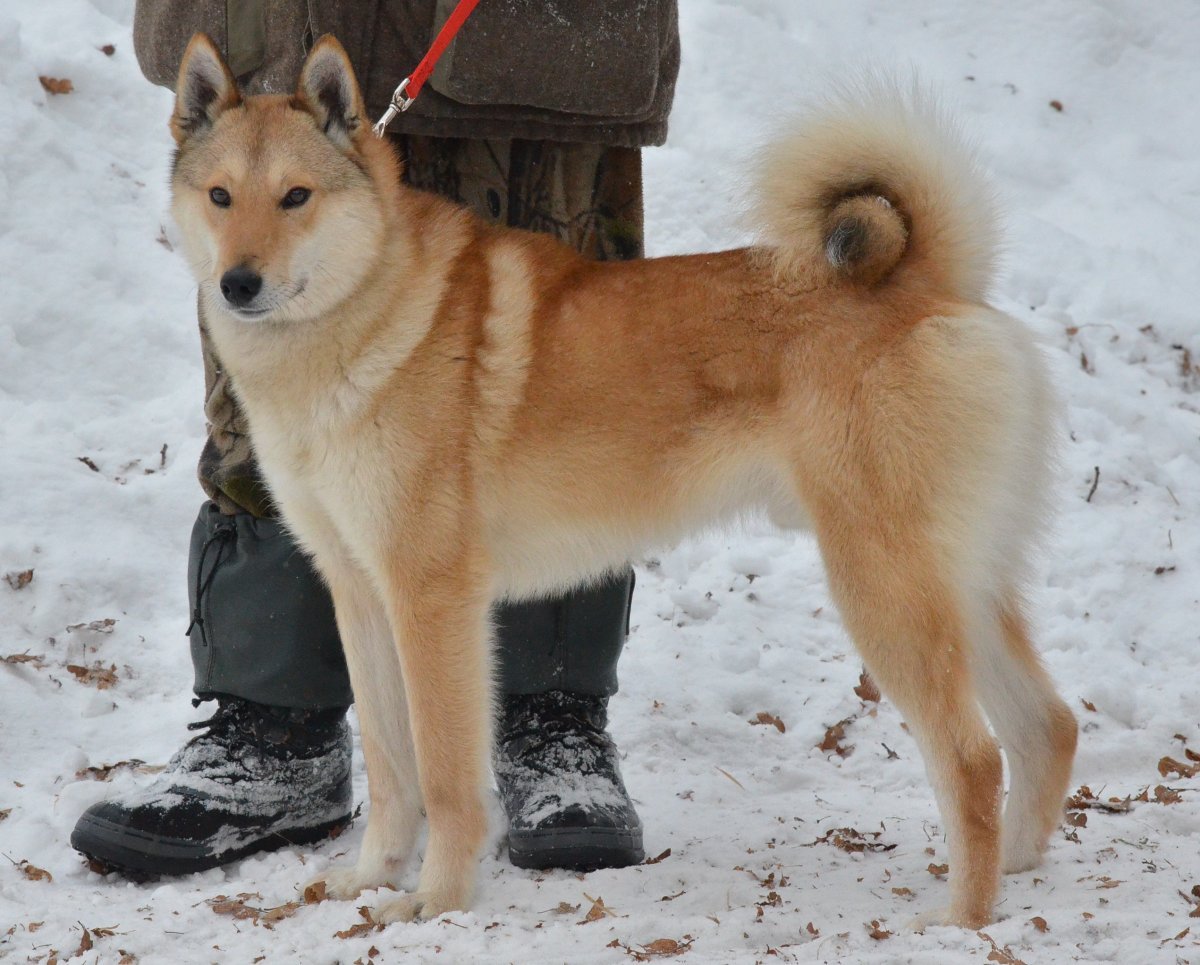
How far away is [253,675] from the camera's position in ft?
10.2

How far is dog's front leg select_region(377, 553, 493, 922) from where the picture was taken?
2.69m

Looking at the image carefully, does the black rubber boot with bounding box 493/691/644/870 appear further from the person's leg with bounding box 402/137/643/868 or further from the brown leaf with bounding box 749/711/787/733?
the brown leaf with bounding box 749/711/787/733

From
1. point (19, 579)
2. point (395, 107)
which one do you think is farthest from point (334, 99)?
point (19, 579)

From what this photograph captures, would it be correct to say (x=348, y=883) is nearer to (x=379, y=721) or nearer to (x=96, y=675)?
(x=379, y=721)

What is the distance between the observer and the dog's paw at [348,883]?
278 centimetres

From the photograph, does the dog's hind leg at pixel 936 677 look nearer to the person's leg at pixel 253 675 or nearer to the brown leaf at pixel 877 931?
the brown leaf at pixel 877 931

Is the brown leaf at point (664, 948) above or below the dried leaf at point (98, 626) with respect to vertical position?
above

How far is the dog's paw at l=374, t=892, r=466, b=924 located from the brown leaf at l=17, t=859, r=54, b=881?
2.67 ft

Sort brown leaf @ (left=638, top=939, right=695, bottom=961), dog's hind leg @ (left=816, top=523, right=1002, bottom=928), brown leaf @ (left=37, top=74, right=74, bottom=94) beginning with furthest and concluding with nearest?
brown leaf @ (left=37, top=74, right=74, bottom=94), dog's hind leg @ (left=816, top=523, right=1002, bottom=928), brown leaf @ (left=638, top=939, right=695, bottom=961)

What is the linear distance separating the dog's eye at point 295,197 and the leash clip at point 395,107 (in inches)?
9.2

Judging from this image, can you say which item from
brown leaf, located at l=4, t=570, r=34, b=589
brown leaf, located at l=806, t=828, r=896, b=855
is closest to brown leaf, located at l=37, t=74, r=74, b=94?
brown leaf, located at l=4, t=570, r=34, b=589

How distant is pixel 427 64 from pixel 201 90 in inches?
22.1

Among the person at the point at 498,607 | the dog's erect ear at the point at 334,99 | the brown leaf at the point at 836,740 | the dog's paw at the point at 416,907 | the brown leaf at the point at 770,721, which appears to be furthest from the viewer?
the brown leaf at the point at 770,721

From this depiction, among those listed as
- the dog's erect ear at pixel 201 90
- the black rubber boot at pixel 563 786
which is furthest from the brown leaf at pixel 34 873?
the dog's erect ear at pixel 201 90
